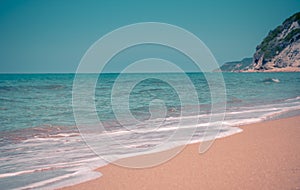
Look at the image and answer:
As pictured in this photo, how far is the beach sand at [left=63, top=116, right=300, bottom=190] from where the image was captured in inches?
183

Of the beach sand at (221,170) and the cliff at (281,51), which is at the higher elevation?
the cliff at (281,51)

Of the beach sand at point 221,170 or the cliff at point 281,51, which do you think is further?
the cliff at point 281,51

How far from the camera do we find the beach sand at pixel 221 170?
4652 mm

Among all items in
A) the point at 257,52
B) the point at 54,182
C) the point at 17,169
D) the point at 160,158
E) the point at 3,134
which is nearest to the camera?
the point at 54,182

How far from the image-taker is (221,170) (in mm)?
5246

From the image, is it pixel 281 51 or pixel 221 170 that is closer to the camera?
pixel 221 170

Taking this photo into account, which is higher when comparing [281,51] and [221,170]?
[281,51]

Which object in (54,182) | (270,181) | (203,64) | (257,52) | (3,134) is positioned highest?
(257,52)

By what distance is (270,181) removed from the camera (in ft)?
15.3

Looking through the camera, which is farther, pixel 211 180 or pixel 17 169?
pixel 17 169

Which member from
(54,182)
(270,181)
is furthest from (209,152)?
(54,182)

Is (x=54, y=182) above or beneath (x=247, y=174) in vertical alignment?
above

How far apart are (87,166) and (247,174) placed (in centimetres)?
292

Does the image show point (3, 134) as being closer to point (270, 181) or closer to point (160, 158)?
point (160, 158)
